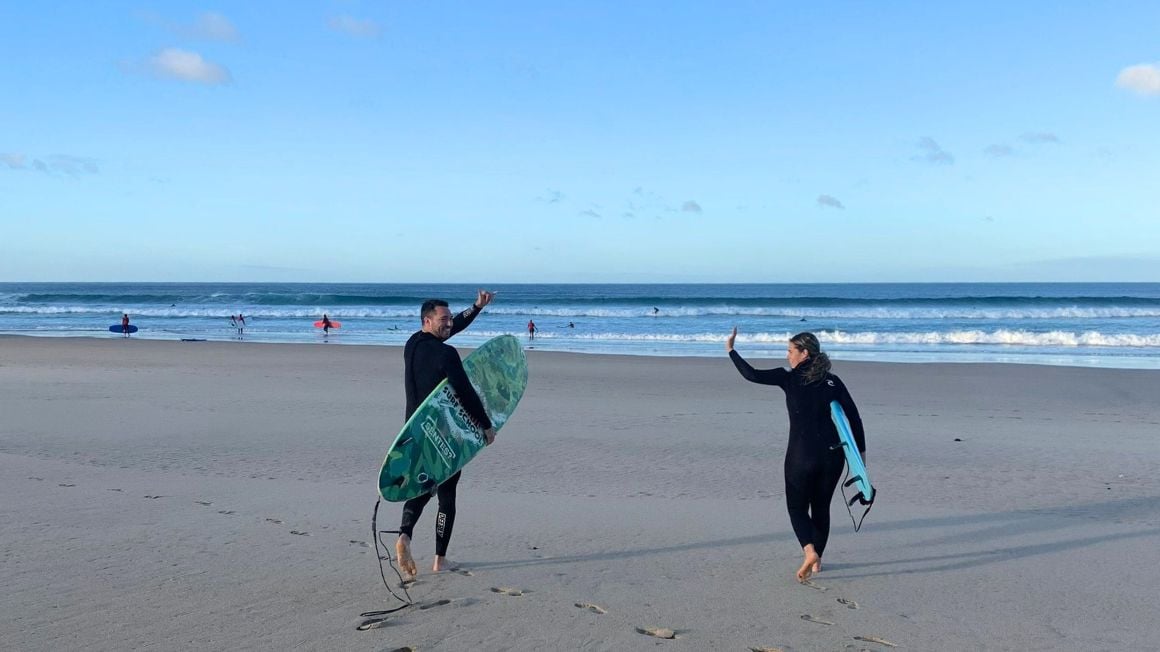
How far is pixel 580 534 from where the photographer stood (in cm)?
621

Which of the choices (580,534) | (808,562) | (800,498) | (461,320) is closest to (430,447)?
(461,320)

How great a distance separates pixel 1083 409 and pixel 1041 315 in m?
35.0

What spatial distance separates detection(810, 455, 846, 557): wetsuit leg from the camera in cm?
514

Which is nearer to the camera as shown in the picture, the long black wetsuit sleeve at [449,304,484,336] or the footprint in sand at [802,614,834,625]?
the footprint in sand at [802,614,834,625]

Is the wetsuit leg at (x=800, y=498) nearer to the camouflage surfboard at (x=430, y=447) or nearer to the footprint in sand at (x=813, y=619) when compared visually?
the footprint in sand at (x=813, y=619)

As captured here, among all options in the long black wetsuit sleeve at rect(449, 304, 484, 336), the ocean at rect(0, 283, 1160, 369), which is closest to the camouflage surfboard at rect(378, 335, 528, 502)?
the long black wetsuit sleeve at rect(449, 304, 484, 336)

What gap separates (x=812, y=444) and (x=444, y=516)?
227 centimetres

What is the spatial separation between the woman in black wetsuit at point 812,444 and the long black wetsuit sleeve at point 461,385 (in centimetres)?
167

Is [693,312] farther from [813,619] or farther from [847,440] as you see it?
[813,619]

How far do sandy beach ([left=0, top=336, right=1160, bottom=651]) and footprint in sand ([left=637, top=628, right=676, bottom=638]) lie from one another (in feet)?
0.15

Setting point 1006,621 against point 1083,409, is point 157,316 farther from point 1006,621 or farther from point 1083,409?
point 1006,621

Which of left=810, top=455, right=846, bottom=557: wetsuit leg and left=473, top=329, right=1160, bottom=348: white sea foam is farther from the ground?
left=810, top=455, right=846, bottom=557: wetsuit leg

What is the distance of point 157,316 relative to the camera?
47.8 meters

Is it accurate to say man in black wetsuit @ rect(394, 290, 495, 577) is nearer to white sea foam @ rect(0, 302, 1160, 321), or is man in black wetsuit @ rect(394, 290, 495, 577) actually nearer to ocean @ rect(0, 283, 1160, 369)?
ocean @ rect(0, 283, 1160, 369)
